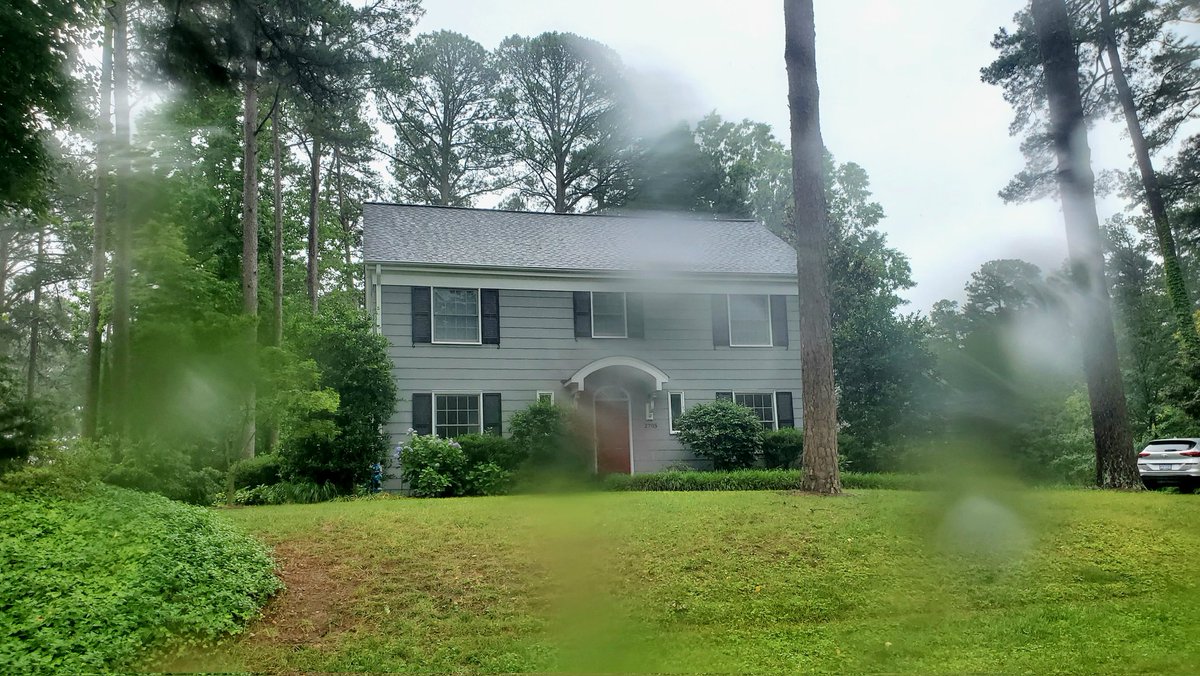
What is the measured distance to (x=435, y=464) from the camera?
1339cm

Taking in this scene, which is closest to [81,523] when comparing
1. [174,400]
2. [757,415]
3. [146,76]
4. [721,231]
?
[146,76]

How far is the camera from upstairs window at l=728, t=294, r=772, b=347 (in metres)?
17.6

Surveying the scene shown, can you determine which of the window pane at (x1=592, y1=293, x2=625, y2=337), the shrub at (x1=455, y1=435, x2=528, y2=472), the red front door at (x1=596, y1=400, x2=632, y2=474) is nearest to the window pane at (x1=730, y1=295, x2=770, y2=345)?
the window pane at (x1=592, y1=293, x2=625, y2=337)

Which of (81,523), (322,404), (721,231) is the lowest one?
(81,523)

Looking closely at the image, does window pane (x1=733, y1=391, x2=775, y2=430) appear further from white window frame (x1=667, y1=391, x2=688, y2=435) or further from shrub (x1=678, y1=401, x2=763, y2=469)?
shrub (x1=678, y1=401, x2=763, y2=469)

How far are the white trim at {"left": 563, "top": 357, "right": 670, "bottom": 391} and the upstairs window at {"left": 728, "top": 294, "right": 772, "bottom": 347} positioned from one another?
2342mm

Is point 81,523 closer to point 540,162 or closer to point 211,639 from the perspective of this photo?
point 211,639

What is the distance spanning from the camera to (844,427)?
1702 centimetres

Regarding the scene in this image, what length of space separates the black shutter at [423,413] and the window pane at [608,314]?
151 inches

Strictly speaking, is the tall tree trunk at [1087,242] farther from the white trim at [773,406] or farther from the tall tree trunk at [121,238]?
the tall tree trunk at [121,238]

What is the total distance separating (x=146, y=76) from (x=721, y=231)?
14220mm

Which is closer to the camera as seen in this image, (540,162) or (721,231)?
(721,231)

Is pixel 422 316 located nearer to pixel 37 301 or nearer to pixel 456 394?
pixel 456 394

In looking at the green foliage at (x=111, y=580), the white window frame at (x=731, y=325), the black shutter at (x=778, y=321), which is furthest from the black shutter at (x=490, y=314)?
the green foliage at (x=111, y=580)
